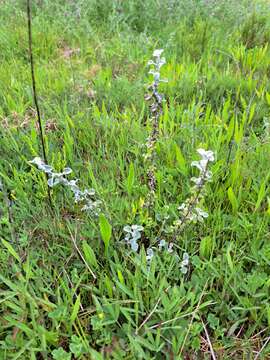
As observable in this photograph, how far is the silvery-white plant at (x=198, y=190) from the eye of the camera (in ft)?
4.91

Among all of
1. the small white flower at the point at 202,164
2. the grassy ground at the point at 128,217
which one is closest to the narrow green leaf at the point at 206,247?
the grassy ground at the point at 128,217

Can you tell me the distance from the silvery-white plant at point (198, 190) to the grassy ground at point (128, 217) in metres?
0.17

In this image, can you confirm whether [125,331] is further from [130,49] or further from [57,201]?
[130,49]

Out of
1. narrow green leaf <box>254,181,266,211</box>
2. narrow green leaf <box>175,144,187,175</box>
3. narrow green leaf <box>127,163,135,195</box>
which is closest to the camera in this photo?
narrow green leaf <box>254,181,266,211</box>

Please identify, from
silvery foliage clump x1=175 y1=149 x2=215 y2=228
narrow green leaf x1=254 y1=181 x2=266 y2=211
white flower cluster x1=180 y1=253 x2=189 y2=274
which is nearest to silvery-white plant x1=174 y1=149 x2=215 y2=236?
silvery foliage clump x1=175 y1=149 x2=215 y2=228

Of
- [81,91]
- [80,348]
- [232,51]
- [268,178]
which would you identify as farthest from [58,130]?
[232,51]

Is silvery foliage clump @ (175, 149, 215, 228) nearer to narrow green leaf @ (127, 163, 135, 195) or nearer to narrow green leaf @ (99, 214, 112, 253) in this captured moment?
narrow green leaf @ (99, 214, 112, 253)

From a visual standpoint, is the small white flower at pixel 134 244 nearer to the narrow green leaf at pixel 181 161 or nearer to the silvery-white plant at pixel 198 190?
the silvery-white plant at pixel 198 190

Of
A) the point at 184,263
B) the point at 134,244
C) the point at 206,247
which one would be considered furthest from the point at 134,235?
the point at 206,247

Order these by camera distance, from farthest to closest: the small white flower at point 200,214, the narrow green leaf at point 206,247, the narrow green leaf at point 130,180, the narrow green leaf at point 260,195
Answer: the narrow green leaf at point 130,180 < the narrow green leaf at point 260,195 < the narrow green leaf at point 206,247 < the small white flower at point 200,214

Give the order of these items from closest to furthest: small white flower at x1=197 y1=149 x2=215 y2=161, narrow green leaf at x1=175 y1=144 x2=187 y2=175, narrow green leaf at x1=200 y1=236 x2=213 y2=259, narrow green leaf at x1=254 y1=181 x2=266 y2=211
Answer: small white flower at x1=197 y1=149 x2=215 y2=161
narrow green leaf at x1=200 y1=236 x2=213 y2=259
narrow green leaf at x1=254 y1=181 x2=266 y2=211
narrow green leaf at x1=175 y1=144 x2=187 y2=175

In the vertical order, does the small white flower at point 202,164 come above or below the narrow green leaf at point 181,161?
above

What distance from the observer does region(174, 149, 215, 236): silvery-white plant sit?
4.91 ft

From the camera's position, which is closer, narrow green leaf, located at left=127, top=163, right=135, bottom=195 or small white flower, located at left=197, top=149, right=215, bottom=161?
small white flower, located at left=197, top=149, right=215, bottom=161
